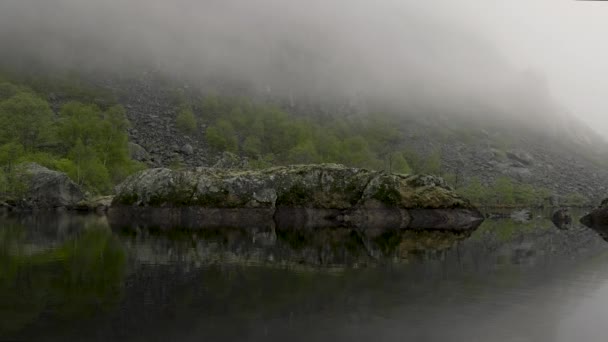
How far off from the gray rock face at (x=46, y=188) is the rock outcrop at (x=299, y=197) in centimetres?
2001

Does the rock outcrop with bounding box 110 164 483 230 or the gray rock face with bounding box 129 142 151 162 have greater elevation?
the gray rock face with bounding box 129 142 151 162

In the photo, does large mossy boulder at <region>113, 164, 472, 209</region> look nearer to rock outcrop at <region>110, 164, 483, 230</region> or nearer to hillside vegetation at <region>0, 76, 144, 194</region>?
rock outcrop at <region>110, 164, 483, 230</region>

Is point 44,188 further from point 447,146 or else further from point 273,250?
point 447,146

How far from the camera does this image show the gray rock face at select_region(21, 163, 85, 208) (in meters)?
80.9

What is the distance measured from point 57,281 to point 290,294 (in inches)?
336

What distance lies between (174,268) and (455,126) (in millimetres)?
174836

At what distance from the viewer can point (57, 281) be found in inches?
739

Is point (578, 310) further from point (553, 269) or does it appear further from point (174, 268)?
point (174, 268)

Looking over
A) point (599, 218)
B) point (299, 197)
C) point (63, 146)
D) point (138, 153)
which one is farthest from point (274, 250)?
point (138, 153)

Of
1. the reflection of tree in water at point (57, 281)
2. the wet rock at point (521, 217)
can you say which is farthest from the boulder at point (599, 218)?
the reflection of tree in water at point (57, 281)

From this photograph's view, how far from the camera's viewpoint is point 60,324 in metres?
13.2

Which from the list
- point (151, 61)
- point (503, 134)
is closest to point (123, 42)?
point (151, 61)

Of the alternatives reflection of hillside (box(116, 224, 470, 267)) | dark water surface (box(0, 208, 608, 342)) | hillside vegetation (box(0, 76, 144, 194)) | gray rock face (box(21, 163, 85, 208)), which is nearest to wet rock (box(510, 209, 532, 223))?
reflection of hillside (box(116, 224, 470, 267))

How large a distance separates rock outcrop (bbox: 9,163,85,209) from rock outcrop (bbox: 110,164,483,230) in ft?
65.8
